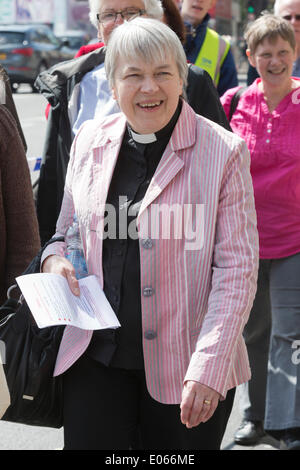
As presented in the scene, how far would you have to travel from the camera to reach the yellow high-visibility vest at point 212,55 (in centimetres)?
473

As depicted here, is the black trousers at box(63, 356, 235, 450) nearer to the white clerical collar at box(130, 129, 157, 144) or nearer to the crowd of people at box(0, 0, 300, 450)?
the crowd of people at box(0, 0, 300, 450)

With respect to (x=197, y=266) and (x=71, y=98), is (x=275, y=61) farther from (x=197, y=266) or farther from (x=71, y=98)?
(x=197, y=266)

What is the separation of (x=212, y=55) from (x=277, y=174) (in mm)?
1223

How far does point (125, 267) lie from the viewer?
2.51m

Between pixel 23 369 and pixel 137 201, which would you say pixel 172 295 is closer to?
pixel 137 201

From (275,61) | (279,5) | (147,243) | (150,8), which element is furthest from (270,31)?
(147,243)

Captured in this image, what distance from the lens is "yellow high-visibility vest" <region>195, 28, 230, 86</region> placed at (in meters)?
4.73

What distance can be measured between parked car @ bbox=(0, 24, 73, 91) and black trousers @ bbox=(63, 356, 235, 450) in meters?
19.9

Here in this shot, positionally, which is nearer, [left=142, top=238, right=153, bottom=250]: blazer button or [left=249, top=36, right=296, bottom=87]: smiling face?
[left=142, top=238, right=153, bottom=250]: blazer button

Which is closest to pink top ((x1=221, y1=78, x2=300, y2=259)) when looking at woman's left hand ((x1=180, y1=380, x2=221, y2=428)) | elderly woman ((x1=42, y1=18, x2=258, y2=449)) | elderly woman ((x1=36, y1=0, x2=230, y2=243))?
elderly woman ((x1=36, y1=0, x2=230, y2=243))

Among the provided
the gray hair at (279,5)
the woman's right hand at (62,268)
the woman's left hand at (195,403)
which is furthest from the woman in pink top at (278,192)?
the woman's left hand at (195,403)

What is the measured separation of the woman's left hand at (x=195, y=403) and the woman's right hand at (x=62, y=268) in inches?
19.1

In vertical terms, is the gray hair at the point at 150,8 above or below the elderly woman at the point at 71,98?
above

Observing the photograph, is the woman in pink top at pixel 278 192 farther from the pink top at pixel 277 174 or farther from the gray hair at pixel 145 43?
the gray hair at pixel 145 43
